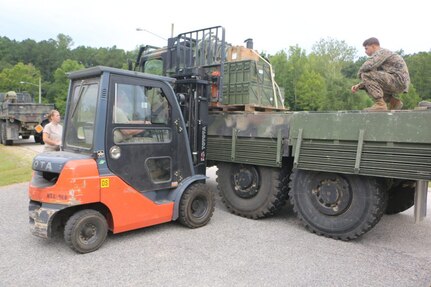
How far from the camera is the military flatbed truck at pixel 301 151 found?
15.4 ft

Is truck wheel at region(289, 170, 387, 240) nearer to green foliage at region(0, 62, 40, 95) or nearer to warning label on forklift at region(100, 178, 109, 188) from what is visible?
warning label on forklift at region(100, 178, 109, 188)

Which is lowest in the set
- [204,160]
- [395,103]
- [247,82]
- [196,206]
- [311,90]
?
[196,206]

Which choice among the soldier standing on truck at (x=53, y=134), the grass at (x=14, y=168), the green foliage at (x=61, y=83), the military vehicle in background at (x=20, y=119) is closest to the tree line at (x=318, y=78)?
the green foliage at (x=61, y=83)

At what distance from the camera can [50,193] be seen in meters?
4.56

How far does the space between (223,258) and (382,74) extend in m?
3.53

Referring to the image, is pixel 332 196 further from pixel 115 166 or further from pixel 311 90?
pixel 311 90

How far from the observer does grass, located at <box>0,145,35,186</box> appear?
9742 millimetres

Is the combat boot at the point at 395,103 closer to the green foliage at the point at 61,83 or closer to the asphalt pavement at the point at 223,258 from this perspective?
the asphalt pavement at the point at 223,258

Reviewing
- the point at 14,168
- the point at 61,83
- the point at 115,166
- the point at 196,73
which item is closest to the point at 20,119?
the point at 14,168

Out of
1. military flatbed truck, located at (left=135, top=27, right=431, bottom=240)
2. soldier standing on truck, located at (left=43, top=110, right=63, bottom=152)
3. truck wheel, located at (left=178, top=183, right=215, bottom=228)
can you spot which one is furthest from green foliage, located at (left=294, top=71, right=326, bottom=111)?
truck wheel, located at (left=178, top=183, right=215, bottom=228)

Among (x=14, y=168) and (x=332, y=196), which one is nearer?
(x=332, y=196)

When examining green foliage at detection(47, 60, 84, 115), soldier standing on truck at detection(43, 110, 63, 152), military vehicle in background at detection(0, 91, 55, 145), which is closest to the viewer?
soldier standing on truck at detection(43, 110, 63, 152)

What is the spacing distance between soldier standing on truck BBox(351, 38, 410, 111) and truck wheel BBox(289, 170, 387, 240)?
1170mm

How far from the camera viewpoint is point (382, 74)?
537 centimetres
